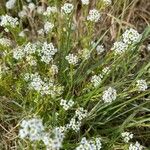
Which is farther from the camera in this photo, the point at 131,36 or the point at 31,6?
the point at 31,6

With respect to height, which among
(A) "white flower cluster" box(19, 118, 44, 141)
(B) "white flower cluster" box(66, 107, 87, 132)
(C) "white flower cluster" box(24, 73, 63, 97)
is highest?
(C) "white flower cluster" box(24, 73, 63, 97)

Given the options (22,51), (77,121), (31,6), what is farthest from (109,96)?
(31,6)

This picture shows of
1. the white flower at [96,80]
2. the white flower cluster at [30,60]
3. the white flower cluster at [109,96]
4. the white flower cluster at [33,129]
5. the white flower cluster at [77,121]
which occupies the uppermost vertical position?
the white flower cluster at [30,60]

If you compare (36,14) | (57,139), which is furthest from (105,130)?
(36,14)

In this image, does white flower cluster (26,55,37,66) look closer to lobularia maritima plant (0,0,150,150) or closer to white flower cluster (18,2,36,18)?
lobularia maritima plant (0,0,150,150)

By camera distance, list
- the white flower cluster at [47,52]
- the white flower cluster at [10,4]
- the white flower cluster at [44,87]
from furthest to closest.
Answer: the white flower cluster at [10,4], the white flower cluster at [47,52], the white flower cluster at [44,87]

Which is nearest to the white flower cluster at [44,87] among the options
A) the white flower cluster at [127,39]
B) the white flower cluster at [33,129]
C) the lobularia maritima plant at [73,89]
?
the lobularia maritima plant at [73,89]

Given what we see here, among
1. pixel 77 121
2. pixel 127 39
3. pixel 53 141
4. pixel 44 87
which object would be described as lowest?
pixel 53 141

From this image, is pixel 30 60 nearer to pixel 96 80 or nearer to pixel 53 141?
pixel 96 80

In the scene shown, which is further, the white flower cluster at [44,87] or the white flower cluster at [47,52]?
the white flower cluster at [47,52]

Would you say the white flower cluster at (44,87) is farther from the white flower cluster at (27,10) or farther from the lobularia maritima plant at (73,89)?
the white flower cluster at (27,10)

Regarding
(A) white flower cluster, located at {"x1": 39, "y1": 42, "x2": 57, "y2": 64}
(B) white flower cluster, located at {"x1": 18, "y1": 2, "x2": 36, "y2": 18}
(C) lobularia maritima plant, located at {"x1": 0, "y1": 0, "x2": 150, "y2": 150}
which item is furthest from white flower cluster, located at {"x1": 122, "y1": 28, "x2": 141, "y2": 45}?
(B) white flower cluster, located at {"x1": 18, "y1": 2, "x2": 36, "y2": 18}

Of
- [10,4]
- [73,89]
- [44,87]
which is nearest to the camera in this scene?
[44,87]
